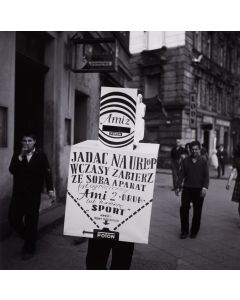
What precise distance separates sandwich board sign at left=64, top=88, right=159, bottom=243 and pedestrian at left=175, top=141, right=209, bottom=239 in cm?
312

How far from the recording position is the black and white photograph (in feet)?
10.1

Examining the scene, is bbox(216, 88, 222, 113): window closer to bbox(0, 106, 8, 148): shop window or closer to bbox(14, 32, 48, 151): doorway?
bbox(14, 32, 48, 151): doorway

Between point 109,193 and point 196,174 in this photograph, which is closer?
point 109,193

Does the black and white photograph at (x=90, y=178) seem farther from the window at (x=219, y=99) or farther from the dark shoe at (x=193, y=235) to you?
the window at (x=219, y=99)

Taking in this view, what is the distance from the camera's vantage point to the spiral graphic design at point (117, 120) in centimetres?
306

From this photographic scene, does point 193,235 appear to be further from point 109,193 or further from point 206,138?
point 206,138

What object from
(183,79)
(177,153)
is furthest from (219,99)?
(177,153)

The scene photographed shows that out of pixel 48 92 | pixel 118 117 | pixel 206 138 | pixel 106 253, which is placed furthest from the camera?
pixel 206 138

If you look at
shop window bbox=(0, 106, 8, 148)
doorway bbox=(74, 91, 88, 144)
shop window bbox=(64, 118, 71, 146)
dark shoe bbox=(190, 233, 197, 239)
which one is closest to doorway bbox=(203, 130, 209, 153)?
doorway bbox=(74, 91, 88, 144)

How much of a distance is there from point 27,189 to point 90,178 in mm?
1892

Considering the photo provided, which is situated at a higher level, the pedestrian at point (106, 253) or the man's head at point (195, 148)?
the man's head at point (195, 148)

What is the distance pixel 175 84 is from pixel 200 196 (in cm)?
1720

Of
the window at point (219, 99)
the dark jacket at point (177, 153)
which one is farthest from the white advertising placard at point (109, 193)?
the window at point (219, 99)

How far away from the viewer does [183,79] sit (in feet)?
72.3
